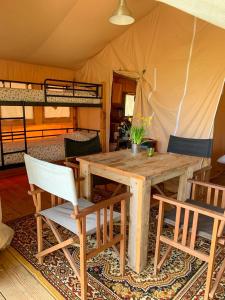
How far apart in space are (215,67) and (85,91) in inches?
99.7

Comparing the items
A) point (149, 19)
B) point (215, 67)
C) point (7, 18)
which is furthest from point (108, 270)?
point (149, 19)

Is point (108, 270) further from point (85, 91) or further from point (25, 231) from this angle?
point (85, 91)

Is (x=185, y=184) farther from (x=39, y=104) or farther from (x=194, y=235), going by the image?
(x=39, y=104)

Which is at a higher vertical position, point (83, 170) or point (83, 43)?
point (83, 43)

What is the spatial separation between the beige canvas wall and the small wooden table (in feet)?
4.51

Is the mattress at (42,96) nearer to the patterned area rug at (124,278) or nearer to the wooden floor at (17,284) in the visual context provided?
the patterned area rug at (124,278)

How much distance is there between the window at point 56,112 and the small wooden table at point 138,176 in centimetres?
339

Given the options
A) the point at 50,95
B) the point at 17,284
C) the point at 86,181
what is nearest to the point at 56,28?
the point at 50,95

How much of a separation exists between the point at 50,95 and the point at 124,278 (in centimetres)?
314

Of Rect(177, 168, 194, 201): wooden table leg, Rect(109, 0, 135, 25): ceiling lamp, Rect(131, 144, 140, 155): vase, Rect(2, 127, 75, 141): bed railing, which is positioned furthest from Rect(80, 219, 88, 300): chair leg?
Rect(2, 127, 75, 141): bed railing

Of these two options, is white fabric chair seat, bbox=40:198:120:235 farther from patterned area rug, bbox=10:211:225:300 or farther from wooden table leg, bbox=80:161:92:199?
patterned area rug, bbox=10:211:225:300

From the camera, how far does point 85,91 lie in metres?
4.69

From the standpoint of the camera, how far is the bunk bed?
3.52 meters

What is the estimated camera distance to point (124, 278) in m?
1.66
